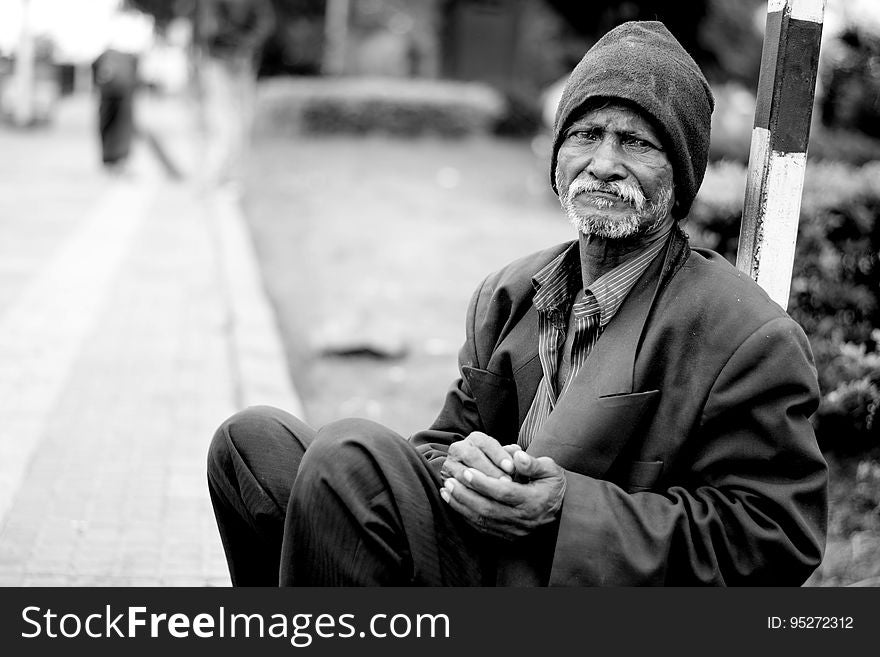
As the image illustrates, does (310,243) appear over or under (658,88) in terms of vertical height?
under

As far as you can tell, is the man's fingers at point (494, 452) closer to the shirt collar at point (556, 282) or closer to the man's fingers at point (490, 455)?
the man's fingers at point (490, 455)

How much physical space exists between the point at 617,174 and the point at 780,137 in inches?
19.8

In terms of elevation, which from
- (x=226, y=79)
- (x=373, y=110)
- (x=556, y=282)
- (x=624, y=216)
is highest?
(x=624, y=216)

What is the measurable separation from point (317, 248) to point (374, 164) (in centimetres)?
508

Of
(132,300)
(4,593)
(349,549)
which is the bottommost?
(132,300)

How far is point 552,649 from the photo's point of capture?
2209 millimetres

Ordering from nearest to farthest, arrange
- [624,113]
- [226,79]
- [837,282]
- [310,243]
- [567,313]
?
[624,113]
[567,313]
[837,282]
[310,243]
[226,79]

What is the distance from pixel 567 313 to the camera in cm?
262

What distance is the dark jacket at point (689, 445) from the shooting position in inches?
84.8

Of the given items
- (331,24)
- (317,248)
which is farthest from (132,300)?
(331,24)

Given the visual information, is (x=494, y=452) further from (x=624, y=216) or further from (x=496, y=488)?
Result: (x=624, y=216)

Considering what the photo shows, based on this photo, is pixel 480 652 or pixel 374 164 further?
pixel 374 164

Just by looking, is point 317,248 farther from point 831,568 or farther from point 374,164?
point 831,568

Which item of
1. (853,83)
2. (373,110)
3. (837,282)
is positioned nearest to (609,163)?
(837,282)
